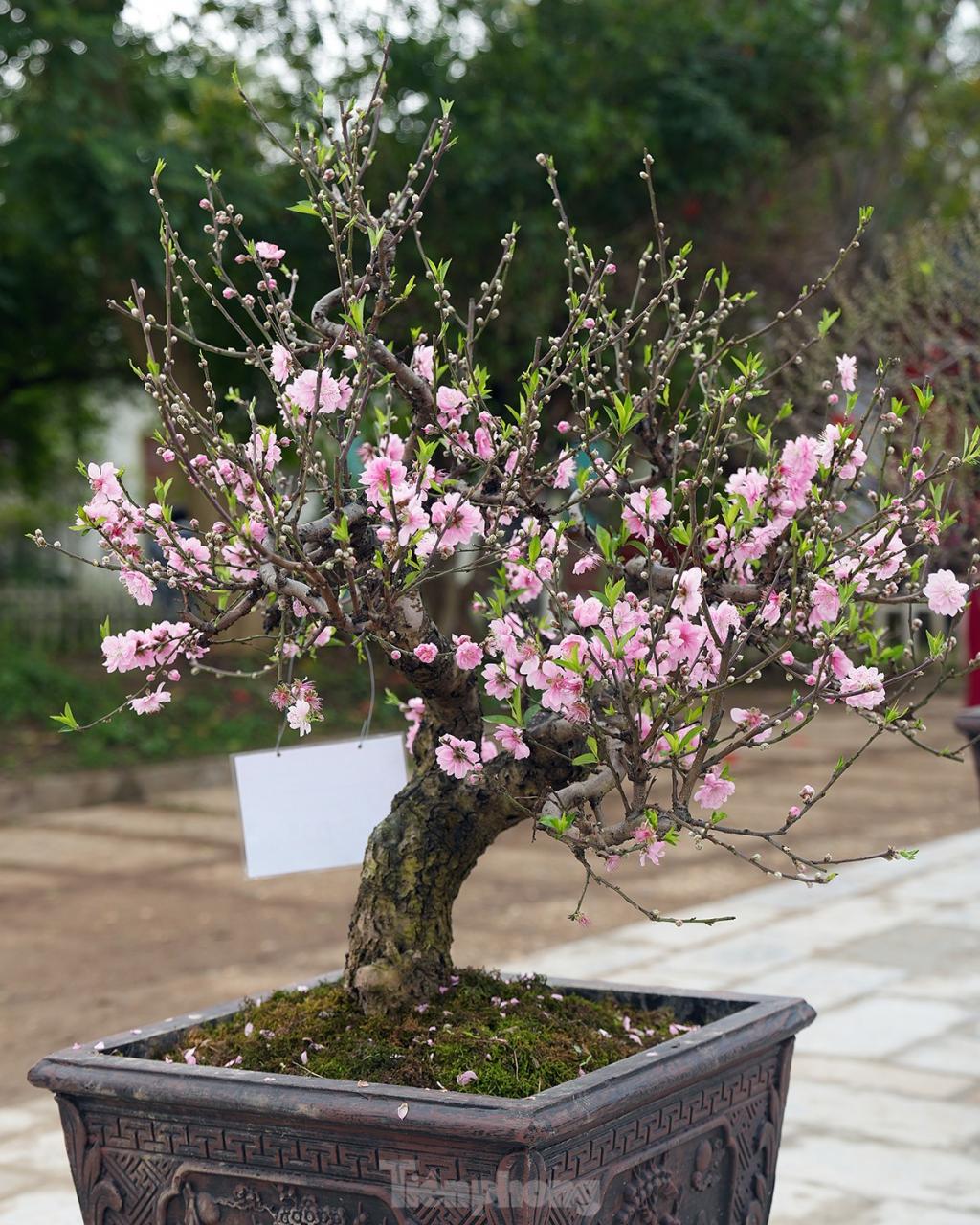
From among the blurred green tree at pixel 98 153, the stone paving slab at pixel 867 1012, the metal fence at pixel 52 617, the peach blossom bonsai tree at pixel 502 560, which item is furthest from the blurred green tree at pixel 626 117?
the peach blossom bonsai tree at pixel 502 560

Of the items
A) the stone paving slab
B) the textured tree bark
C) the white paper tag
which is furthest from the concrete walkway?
the white paper tag

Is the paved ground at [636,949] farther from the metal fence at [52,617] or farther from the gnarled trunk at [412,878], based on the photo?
the metal fence at [52,617]

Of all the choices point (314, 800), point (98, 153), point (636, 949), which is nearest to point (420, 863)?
point (314, 800)

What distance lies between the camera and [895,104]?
21.1m

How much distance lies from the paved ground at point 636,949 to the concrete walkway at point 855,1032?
0.01 m

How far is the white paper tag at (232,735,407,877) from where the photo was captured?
2.96 meters

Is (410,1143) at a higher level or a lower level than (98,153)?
lower

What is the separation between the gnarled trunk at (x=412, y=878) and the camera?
311 centimetres

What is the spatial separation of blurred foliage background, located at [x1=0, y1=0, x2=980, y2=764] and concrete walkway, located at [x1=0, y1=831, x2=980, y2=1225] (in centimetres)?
618

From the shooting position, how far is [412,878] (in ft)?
10.2

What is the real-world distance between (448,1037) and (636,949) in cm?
464

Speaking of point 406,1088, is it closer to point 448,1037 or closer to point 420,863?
point 448,1037

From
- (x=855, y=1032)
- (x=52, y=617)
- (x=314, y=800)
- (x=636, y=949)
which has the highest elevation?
(x=52, y=617)

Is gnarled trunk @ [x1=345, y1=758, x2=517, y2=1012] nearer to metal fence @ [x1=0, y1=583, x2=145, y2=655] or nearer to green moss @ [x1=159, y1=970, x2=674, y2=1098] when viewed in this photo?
green moss @ [x1=159, y1=970, x2=674, y2=1098]
